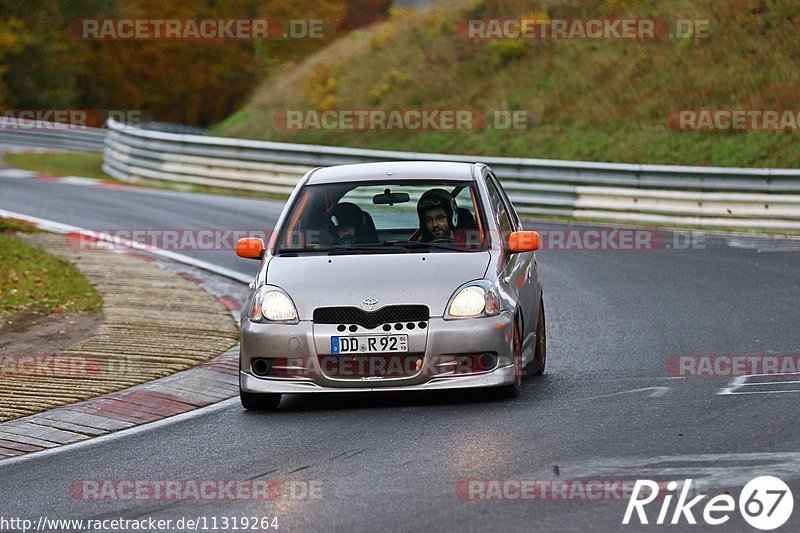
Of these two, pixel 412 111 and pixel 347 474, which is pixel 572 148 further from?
pixel 347 474

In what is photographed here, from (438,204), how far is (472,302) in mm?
1227

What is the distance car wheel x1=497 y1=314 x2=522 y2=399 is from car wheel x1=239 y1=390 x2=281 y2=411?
152 centimetres

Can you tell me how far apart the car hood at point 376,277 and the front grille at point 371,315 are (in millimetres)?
37

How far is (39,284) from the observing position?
15.4m

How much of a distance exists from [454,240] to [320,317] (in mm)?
1306

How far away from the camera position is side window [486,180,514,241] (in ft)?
34.2

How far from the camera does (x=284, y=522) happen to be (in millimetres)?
6582

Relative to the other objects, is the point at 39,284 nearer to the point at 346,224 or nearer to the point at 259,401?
the point at 346,224

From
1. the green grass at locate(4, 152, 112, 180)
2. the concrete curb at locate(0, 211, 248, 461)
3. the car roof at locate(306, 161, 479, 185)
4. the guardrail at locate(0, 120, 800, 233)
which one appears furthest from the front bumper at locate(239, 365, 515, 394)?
the green grass at locate(4, 152, 112, 180)

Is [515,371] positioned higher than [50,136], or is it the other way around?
[50,136]

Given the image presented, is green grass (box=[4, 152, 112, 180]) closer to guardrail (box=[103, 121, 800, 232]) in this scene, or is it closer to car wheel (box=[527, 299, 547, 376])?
guardrail (box=[103, 121, 800, 232])

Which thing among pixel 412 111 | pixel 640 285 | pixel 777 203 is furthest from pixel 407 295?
pixel 412 111

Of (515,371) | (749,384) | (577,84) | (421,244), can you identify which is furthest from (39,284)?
(577,84)

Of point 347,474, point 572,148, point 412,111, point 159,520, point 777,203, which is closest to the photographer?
point 159,520
